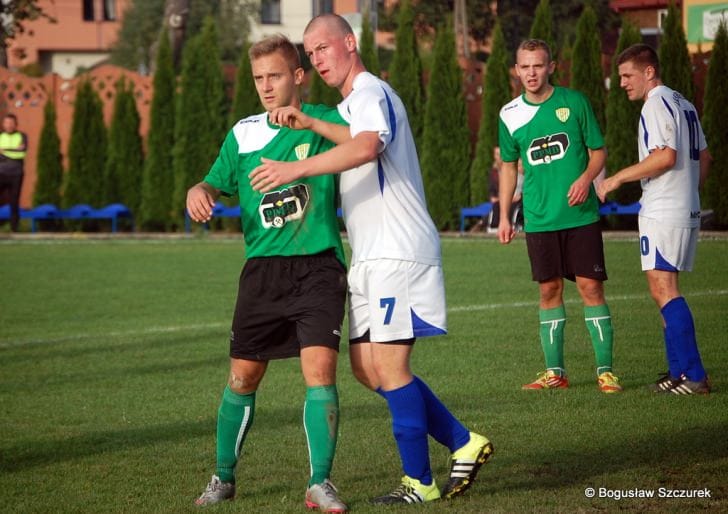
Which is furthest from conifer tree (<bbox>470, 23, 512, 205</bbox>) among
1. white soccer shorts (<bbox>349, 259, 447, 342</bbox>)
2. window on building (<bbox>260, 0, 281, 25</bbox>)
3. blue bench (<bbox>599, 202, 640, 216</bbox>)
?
window on building (<bbox>260, 0, 281, 25</bbox>)

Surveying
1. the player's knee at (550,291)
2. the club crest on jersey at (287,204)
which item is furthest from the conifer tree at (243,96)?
the club crest on jersey at (287,204)

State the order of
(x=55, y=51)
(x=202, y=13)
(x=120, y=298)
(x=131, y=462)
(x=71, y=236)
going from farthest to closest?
(x=55, y=51) < (x=202, y=13) < (x=71, y=236) < (x=120, y=298) < (x=131, y=462)

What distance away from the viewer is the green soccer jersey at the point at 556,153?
870 centimetres

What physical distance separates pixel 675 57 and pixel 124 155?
37.3 feet

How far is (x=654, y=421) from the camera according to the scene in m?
7.25

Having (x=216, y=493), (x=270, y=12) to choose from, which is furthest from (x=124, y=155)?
(x=270, y=12)

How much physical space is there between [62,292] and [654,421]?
9.92m

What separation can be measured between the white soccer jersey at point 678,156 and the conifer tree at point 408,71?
1670 cm

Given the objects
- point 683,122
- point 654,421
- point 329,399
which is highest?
point 683,122

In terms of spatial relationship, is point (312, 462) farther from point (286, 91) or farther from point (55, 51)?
point (55, 51)

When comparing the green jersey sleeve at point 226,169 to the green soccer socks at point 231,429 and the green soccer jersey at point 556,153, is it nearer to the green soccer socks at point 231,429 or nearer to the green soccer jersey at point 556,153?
the green soccer socks at point 231,429

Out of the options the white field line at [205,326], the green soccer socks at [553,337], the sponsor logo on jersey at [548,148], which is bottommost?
the white field line at [205,326]

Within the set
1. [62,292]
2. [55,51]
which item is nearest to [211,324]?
[62,292]

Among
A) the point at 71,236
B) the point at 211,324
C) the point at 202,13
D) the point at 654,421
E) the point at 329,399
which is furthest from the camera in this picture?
the point at 202,13
